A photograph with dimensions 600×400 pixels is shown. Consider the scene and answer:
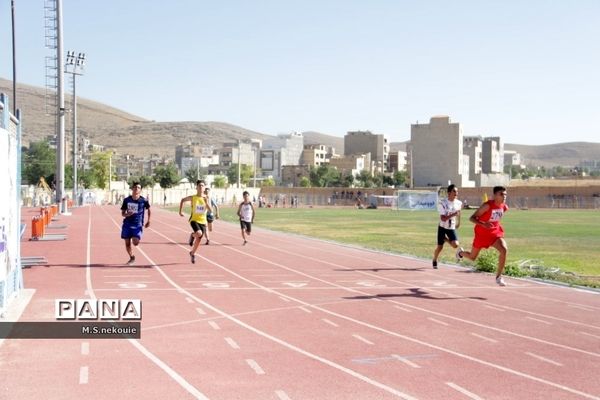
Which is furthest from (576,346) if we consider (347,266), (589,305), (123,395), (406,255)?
(406,255)

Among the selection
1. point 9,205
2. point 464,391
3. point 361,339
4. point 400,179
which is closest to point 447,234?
point 361,339

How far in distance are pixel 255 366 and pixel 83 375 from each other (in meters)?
1.71

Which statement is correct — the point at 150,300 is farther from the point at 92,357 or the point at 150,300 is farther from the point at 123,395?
the point at 123,395

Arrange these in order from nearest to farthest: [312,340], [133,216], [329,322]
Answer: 1. [312,340]
2. [329,322]
3. [133,216]

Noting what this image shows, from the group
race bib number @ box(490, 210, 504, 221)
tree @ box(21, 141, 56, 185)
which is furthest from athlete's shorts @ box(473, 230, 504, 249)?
tree @ box(21, 141, 56, 185)

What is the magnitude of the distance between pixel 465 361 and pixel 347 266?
1012 centimetres

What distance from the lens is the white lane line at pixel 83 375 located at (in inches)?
265

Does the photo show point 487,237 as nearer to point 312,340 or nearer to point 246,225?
point 312,340

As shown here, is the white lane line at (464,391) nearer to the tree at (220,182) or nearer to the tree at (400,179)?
the tree at (220,182)

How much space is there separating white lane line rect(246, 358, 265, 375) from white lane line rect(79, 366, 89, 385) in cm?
164

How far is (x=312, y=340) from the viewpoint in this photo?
28.8ft

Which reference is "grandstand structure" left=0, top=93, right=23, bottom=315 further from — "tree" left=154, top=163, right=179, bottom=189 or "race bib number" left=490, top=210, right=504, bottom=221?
"tree" left=154, top=163, right=179, bottom=189

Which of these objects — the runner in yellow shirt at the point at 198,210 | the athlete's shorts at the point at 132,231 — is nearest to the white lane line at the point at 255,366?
the athlete's shorts at the point at 132,231

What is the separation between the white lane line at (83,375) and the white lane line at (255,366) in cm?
164
